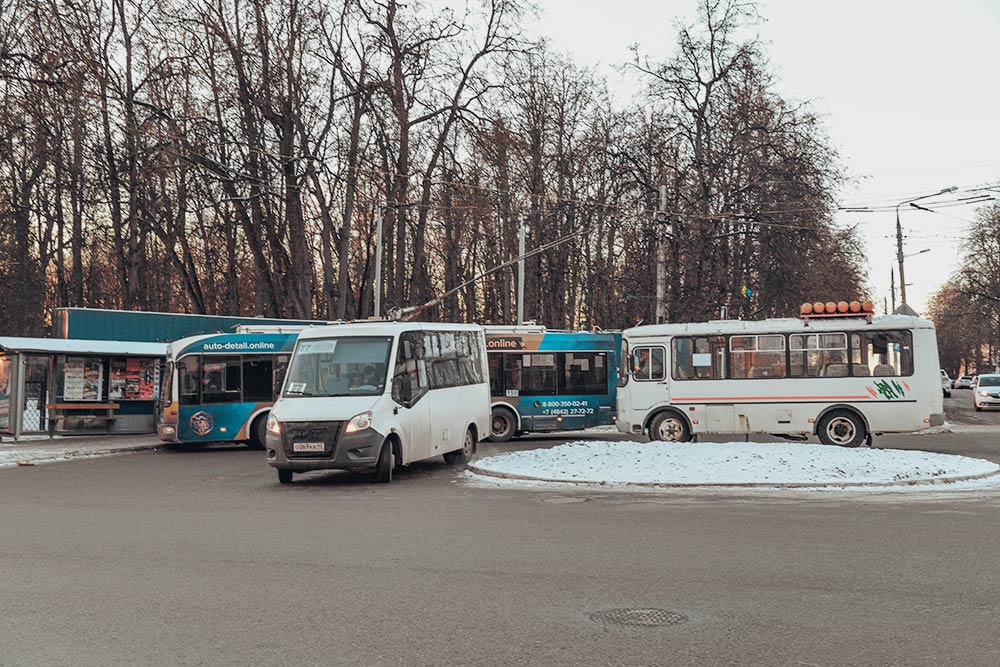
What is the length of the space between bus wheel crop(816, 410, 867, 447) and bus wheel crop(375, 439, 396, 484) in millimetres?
10592

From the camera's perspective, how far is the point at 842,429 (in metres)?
23.4

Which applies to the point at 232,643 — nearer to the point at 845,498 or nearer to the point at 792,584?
the point at 792,584

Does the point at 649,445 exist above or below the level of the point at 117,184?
below

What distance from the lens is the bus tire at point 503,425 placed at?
2881 cm

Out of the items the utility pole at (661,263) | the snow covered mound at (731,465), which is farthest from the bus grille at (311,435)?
the utility pole at (661,263)

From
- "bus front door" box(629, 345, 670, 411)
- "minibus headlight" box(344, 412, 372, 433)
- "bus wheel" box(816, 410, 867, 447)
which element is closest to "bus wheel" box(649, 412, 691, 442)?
"bus front door" box(629, 345, 670, 411)

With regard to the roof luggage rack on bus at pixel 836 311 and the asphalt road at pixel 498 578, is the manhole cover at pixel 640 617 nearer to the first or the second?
the asphalt road at pixel 498 578

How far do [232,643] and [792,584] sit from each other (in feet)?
13.7

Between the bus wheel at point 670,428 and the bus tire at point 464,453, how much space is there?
5.07 m

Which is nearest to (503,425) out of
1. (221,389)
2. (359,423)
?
(221,389)

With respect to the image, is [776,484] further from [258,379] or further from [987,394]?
[987,394]

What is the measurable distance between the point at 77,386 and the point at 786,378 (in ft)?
59.5

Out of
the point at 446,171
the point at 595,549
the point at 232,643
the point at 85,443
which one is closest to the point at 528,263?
the point at 446,171

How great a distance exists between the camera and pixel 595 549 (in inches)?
401
